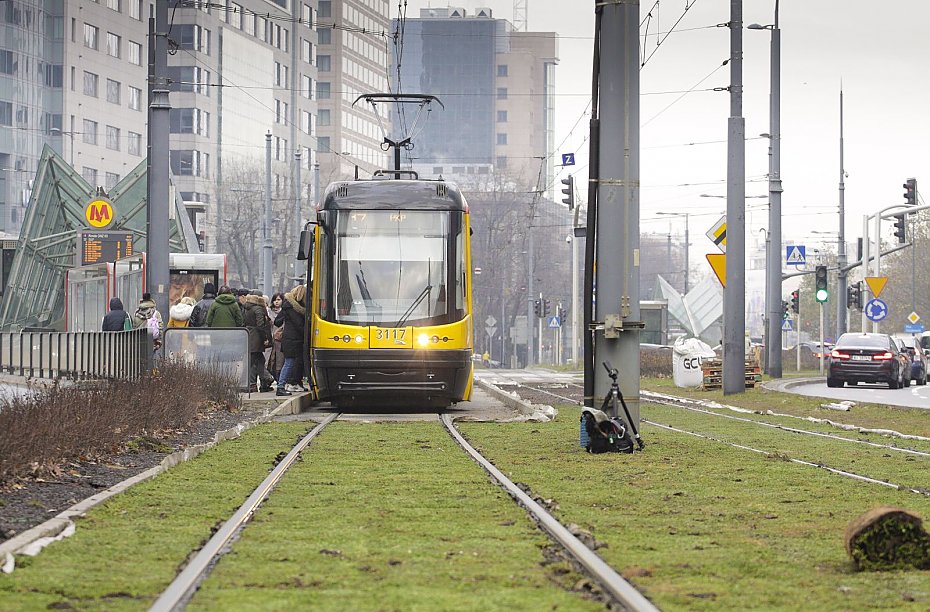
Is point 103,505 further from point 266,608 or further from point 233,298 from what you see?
point 233,298

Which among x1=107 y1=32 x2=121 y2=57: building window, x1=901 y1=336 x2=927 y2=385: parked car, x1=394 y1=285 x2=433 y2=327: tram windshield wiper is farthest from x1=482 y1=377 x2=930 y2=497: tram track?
x1=107 y1=32 x2=121 y2=57: building window

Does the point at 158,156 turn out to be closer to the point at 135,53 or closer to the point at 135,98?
the point at 135,53

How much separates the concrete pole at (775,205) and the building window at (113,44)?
53.2 meters

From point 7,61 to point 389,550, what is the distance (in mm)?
76576

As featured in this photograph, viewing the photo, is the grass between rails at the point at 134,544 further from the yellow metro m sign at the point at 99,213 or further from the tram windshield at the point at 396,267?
the yellow metro m sign at the point at 99,213

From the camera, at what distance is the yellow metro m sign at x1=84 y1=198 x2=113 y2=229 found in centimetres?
2967

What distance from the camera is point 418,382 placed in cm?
2262

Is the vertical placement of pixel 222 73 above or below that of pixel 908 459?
above

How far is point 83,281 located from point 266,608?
37.5m

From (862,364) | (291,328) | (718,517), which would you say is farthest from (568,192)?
(718,517)

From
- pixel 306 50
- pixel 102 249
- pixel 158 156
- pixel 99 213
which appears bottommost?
pixel 102 249

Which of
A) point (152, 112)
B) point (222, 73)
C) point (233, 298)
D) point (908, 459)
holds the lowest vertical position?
point (908, 459)

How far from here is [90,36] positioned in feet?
282

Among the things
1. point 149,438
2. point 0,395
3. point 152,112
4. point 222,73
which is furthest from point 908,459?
point 222,73
